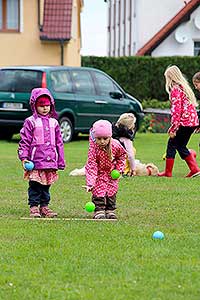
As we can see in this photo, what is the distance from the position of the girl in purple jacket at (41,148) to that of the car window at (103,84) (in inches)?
529

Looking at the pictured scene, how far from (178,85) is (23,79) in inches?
334

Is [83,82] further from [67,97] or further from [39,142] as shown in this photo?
[39,142]

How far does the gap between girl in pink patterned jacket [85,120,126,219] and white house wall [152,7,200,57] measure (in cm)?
3855

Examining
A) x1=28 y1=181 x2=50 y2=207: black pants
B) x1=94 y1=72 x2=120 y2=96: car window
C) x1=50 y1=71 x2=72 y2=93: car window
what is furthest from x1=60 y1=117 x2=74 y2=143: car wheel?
x1=28 y1=181 x2=50 y2=207: black pants

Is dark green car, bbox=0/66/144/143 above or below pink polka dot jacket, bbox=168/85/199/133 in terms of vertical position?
below

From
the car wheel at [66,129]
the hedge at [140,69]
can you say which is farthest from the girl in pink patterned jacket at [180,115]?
the hedge at [140,69]

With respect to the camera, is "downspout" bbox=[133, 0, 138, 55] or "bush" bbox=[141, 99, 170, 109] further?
"downspout" bbox=[133, 0, 138, 55]

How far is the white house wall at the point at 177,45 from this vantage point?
4869 centimetres

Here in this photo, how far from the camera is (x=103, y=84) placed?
78.9 ft

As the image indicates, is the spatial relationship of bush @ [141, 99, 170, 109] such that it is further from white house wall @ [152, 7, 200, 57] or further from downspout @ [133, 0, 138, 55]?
downspout @ [133, 0, 138, 55]

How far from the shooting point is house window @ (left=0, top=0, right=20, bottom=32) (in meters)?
34.0

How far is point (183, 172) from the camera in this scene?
15.8 metres

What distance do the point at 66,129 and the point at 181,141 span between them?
8.32m

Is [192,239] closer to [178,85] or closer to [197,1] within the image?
[178,85]
